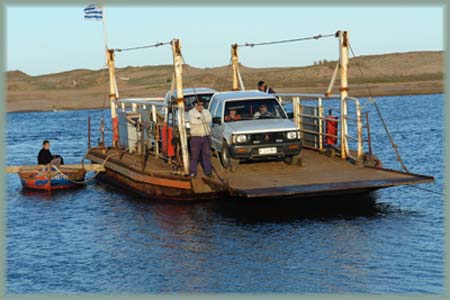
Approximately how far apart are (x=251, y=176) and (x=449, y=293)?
708 cm

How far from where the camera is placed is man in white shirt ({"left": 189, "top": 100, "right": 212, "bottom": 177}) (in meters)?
18.8

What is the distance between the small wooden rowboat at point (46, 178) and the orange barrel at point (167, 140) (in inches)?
149

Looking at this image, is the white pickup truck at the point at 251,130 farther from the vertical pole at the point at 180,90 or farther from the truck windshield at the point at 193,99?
the truck windshield at the point at 193,99

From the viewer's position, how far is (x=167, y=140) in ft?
66.3

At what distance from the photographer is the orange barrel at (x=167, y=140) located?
20.0 metres

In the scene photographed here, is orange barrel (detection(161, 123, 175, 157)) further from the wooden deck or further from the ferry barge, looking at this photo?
the wooden deck

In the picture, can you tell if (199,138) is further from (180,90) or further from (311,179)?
(311,179)

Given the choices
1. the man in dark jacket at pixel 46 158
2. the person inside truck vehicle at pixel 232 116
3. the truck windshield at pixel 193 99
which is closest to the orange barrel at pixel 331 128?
the person inside truck vehicle at pixel 232 116

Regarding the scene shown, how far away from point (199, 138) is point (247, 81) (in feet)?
204

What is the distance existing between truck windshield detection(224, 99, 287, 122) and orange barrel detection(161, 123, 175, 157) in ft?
4.43

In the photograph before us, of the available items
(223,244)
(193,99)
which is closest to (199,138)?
(223,244)

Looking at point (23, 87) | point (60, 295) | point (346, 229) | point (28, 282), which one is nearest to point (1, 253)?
point (28, 282)

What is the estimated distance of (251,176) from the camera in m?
18.5

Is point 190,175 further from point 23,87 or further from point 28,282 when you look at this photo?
point 23,87
